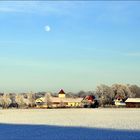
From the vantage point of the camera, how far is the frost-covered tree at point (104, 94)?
111 meters

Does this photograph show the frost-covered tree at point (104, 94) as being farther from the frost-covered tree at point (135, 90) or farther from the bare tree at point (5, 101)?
the bare tree at point (5, 101)

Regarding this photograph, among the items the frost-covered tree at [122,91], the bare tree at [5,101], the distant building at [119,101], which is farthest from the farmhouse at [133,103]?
the bare tree at [5,101]

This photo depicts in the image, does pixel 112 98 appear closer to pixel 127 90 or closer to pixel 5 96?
pixel 127 90

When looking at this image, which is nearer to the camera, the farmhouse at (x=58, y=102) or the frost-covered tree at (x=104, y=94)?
the frost-covered tree at (x=104, y=94)

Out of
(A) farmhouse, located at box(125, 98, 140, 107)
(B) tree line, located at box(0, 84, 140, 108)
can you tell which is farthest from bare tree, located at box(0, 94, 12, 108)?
(A) farmhouse, located at box(125, 98, 140, 107)

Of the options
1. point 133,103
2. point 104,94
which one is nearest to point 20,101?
point 104,94

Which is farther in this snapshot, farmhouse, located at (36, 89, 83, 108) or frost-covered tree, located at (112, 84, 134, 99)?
frost-covered tree, located at (112, 84, 134, 99)

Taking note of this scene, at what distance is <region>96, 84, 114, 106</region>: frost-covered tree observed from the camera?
364 ft

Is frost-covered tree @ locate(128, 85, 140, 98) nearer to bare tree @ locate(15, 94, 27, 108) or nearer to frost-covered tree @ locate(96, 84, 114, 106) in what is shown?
frost-covered tree @ locate(96, 84, 114, 106)

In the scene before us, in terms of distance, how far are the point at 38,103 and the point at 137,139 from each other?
332ft

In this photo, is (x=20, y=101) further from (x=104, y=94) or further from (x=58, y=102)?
(x=104, y=94)

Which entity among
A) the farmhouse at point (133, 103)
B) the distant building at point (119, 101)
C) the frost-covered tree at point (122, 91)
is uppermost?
the frost-covered tree at point (122, 91)

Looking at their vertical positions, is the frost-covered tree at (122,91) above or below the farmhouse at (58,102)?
above

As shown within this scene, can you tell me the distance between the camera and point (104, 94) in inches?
4520
